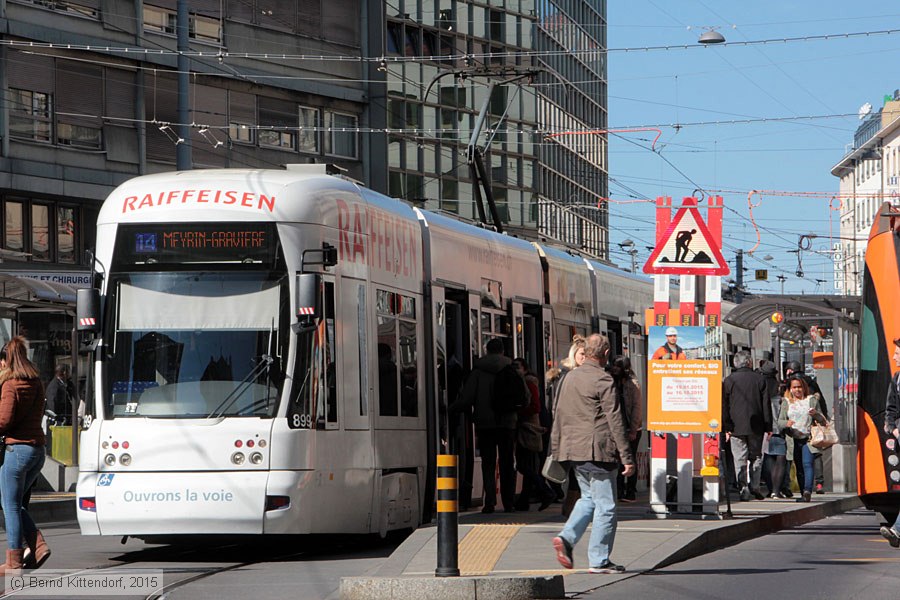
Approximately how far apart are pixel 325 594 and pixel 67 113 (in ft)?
95.2

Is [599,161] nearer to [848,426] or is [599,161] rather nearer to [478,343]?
[848,426]

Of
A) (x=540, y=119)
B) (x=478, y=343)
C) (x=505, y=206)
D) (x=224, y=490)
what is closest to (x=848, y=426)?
(x=478, y=343)

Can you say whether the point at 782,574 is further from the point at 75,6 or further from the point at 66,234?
the point at 75,6

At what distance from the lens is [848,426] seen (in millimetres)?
26891

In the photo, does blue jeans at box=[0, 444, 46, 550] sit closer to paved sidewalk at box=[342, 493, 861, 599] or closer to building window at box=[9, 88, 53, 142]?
paved sidewalk at box=[342, 493, 861, 599]

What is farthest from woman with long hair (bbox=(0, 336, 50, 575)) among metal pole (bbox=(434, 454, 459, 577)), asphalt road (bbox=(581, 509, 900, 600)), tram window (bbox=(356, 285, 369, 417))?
asphalt road (bbox=(581, 509, 900, 600))

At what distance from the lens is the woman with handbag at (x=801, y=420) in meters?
Result: 21.5

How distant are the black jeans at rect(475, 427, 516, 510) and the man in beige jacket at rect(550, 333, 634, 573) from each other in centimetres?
523

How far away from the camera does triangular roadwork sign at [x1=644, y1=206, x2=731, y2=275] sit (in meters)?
16.3

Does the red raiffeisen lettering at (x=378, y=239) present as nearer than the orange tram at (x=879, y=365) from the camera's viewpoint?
Yes

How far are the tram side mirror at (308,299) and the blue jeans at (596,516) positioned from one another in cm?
248

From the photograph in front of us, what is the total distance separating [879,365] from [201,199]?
6135 mm

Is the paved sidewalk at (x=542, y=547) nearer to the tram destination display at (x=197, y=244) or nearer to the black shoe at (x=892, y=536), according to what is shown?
the black shoe at (x=892, y=536)

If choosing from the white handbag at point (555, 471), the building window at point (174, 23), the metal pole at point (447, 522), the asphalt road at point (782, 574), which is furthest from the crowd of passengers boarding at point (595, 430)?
the building window at point (174, 23)
